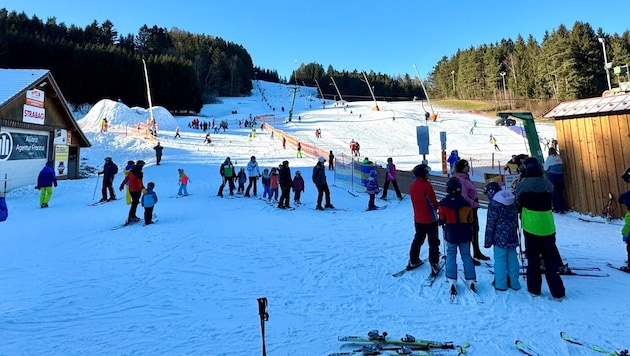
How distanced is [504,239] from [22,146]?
21.0m

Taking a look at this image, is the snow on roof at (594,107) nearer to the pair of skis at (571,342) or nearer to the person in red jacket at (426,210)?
the person in red jacket at (426,210)

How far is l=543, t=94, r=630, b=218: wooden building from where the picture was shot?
26.5ft

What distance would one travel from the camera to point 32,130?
1778 cm

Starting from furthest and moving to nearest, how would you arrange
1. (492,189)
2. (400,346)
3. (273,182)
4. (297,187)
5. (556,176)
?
1. (273,182)
2. (297,187)
3. (556,176)
4. (492,189)
5. (400,346)

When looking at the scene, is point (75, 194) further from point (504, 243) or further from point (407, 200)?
point (504, 243)

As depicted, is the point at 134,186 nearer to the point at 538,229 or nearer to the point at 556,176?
the point at 538,229

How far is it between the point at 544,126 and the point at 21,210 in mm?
49704

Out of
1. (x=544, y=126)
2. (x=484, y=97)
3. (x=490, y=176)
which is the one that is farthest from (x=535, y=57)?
(x=490, y=176)

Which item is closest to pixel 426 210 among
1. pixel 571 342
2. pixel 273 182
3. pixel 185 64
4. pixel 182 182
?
pixel 571 342

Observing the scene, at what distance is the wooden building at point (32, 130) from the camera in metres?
16.0

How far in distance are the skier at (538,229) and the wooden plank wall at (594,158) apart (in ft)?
18.2

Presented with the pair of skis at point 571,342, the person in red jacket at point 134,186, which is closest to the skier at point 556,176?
the pair of skis at point 571,342

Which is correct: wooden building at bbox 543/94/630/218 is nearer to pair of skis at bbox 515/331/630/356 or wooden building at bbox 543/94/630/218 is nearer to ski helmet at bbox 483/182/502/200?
ski helmet at bbox 483/182/502/200

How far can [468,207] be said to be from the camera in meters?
4.49
